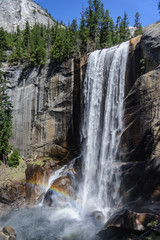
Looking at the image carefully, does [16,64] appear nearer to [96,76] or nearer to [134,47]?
[96,76]

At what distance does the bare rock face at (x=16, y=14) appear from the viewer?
8512 centimetres

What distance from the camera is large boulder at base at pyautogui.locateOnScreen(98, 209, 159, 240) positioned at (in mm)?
8500

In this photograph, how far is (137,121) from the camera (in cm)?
1531

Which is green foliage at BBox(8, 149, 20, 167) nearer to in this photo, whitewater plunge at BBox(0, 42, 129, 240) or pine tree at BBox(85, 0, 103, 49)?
whitewater plunge at BBox(0, 42, 129, 240)

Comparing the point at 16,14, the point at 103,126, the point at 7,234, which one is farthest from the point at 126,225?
the point at 16,14

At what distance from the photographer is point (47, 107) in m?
27.1

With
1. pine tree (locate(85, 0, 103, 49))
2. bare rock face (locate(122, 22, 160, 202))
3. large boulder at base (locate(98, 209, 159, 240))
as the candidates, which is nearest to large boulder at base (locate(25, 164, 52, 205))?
bare rock face (locate(122, 22, 160, 202))

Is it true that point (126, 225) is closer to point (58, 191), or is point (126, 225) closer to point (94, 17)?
point (58, 191)

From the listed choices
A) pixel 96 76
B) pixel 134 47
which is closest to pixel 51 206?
pixel 96 76

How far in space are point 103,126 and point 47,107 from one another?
10.4m

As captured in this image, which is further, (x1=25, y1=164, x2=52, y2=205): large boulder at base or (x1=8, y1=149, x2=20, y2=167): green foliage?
(x1=8, y1=149, x2=20, y2=167): green foliage

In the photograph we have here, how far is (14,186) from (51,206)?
5.62 m

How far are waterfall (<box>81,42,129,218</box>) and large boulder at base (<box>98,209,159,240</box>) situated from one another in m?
4.69

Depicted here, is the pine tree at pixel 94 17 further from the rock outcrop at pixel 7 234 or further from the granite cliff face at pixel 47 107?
the rock outcrop at pixel 7 234
